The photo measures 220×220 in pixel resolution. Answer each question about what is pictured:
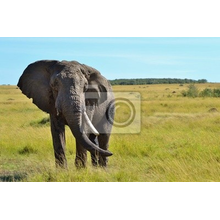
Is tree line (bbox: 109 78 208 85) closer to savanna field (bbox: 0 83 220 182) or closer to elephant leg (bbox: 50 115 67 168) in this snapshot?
savanna field (bbox: 0 83 220 182)

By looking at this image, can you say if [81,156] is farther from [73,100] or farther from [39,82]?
[39,82]

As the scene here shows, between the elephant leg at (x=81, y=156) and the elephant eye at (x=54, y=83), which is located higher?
the elephant eye at (x=54, y=83)

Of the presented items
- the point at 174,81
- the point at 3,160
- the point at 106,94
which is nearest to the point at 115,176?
the point at 106,94

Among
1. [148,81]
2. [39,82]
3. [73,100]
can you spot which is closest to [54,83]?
[73,100]

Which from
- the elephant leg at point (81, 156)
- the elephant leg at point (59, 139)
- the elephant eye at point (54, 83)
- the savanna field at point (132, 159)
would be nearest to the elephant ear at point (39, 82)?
the elephant leg at point (59, 139)

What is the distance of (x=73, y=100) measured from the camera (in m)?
7.49

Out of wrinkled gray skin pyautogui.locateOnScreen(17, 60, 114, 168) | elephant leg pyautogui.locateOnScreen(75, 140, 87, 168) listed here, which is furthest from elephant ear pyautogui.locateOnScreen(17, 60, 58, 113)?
elephant leg pyautogui.locateOnScreen(75, 140, 87, 168)

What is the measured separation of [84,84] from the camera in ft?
26.4

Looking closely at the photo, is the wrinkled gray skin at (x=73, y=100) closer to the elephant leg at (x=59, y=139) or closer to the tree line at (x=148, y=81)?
the elephant leg at (x=59, y=139)

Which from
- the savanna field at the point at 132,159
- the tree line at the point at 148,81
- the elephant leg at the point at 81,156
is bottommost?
the tree line at the point at 148,81

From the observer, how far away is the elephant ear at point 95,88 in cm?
870
